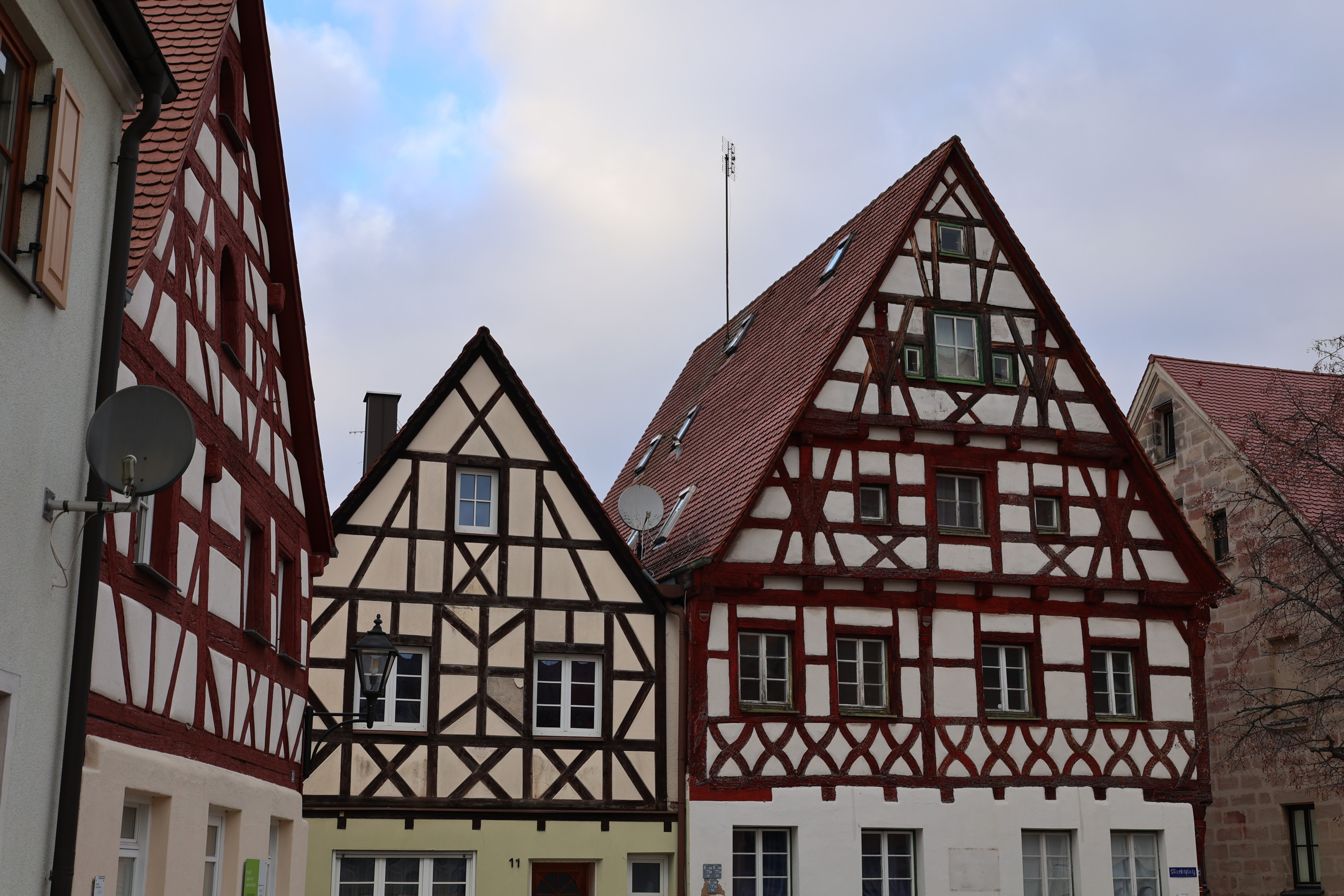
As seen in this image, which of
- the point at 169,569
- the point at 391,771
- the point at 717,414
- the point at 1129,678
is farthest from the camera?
the point at 717,414

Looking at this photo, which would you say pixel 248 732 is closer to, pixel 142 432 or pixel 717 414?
pixel 142 432

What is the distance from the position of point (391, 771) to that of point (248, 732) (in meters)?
5.44

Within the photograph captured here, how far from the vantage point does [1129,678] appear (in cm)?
2094

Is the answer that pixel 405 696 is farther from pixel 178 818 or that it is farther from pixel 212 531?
pixel 178 818

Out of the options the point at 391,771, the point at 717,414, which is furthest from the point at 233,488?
the point at 717,414

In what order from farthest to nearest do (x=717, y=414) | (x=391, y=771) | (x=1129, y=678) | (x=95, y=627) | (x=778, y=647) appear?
(x=717, y=414), (x=1129, y=678), (x=778, y=647), (x=391, y=771), (x=95, y=627)

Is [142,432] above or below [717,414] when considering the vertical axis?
below

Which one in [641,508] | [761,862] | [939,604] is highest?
[641,508]

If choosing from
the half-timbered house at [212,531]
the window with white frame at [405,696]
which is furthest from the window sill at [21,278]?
the window with white frame at [405,696]

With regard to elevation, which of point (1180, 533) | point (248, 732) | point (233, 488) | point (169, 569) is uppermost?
point (1180, 533)

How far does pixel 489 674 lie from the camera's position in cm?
1881

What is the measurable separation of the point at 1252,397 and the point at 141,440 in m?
24.2

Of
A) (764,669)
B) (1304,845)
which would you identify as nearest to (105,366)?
(764,669)

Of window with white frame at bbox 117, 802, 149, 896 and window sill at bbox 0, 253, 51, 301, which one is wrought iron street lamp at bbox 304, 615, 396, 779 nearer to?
window with white frame at bbox 117, 802, 149, 896
